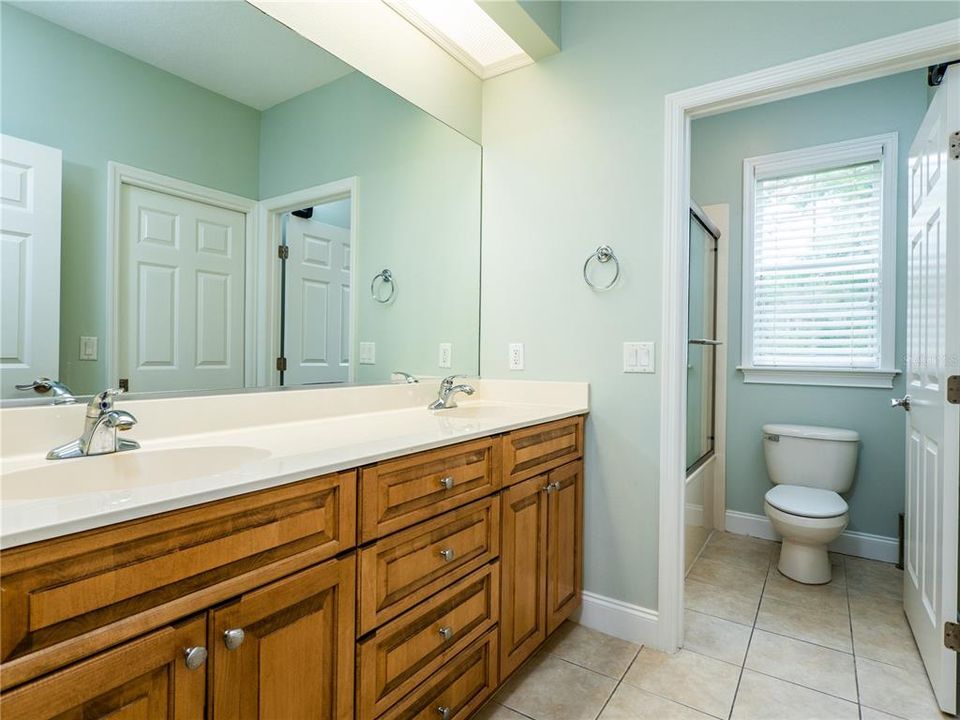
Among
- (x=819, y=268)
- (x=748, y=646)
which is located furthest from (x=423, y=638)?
(x=819, y=268)

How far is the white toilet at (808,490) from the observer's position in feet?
7.64

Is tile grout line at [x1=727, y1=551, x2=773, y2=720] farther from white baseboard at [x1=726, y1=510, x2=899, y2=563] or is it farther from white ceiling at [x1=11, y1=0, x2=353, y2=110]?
white ceiling at [x1=11, y1=0, x2=353, y2=110]

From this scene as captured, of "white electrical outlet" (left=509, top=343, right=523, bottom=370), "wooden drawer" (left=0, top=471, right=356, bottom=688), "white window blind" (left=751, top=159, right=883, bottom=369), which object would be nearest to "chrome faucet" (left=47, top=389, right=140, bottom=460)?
"wooden drawer" (left=0, top=471, right=356, bottom=688)

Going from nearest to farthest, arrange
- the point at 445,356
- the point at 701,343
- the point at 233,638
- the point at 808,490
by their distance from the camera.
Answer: the point at 233,638
the point at 445,356
the point at 808,490
the point at 701,343

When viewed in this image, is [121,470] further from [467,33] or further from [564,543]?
[467,33]

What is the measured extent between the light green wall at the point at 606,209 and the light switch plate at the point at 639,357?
28 mm

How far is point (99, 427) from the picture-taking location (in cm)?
105

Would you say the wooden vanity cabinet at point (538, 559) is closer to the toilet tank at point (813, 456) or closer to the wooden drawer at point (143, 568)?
the wooden drawer at point (143, 568)

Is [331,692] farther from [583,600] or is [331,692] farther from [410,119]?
[410,119]

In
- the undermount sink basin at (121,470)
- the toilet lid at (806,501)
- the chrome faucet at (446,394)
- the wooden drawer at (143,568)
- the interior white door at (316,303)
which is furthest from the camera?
the toilet lid at (806,501)

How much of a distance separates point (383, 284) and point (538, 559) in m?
1.12

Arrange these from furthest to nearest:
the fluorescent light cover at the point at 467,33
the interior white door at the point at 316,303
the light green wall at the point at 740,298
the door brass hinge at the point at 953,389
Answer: the light green wall at the point at 740,298 < the fluorescent light cover at the point at 467,33 < the interior white door at the point at 316,303 < the door brass hinge at the point at 953,389

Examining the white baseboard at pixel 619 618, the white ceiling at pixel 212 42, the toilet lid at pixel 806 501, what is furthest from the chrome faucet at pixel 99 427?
the toilet lid at pixel 806 501

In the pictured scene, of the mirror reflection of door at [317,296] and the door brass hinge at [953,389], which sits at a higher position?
the mirror reflection of door at [317,296]
